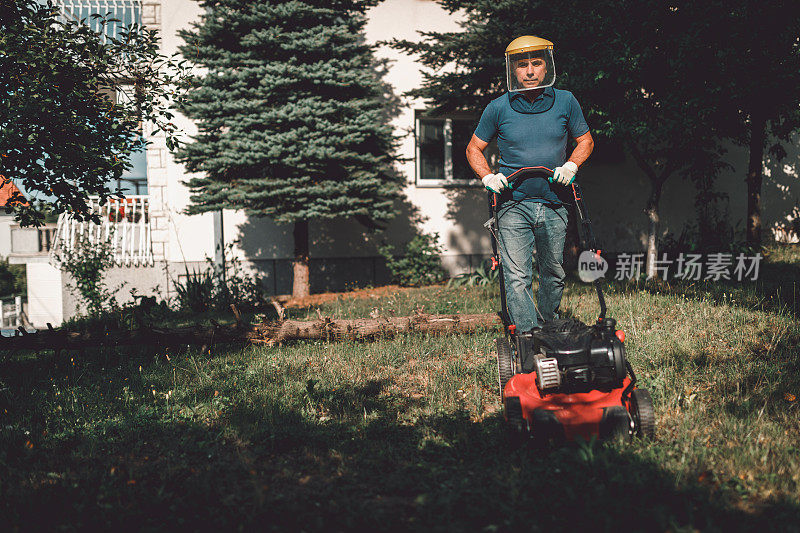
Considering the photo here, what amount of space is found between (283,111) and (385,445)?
20.9ft

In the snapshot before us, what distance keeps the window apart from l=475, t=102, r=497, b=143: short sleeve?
26.2 ft

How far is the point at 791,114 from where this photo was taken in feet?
28.1

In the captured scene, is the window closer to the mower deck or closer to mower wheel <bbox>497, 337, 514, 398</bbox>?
mower wheel <bbox>497, 337, 514, 398</bbox>

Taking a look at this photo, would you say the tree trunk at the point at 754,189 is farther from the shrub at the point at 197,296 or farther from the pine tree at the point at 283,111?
the shrub at the point at 197,296

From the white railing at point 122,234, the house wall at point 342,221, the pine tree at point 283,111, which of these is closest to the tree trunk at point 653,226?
the house wall at point 342,221

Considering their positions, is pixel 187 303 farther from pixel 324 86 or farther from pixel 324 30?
pixel 324 30

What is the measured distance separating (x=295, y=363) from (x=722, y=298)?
4992mm

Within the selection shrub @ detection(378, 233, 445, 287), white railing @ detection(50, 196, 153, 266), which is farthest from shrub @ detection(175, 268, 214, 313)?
shrub @ detection(378, 233, 445, 287)

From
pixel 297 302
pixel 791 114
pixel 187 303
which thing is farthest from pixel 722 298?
pixel 187 303

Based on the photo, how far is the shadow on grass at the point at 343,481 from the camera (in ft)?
8.17

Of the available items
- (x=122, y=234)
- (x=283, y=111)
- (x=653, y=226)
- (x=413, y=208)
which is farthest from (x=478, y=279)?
(x=122, y=234)

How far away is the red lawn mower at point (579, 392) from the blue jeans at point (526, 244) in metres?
0.55

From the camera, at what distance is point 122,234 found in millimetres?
12047

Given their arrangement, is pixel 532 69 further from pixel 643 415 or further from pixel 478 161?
pixel 643 415
